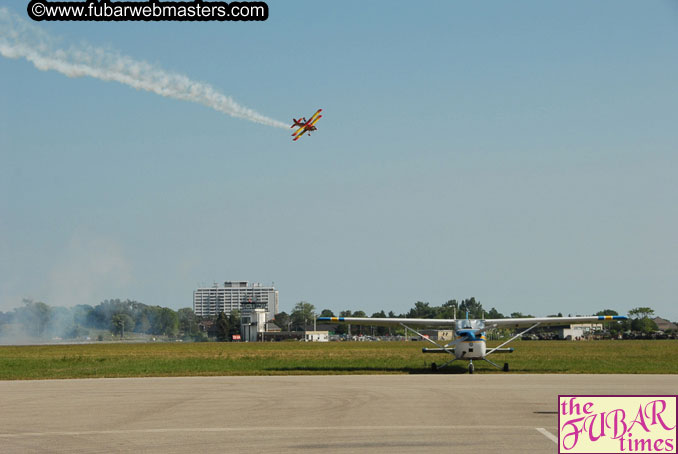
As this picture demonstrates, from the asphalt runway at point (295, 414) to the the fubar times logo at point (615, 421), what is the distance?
290cm

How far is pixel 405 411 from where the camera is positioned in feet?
53.1

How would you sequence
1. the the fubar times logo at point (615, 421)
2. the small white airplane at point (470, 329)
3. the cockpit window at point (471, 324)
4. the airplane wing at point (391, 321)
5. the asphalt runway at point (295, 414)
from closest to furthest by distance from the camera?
the the fubar times logo at point (615, 421) < the asphalt runway at point (295, 414) < the small white airplane at point (470, 329) < the cockpit window at point (471, 324) < the airplane wing at point (391, 321)

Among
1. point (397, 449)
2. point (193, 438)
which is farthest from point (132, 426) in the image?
point (397, 449)

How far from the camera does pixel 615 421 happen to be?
8.13 meters

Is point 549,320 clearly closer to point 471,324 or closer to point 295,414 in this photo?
point 471,324

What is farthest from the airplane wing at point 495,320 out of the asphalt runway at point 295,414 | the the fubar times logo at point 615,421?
the the fubar times logo at point 615,421

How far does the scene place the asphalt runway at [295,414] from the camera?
1188 centimetres

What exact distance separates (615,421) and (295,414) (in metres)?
8.81

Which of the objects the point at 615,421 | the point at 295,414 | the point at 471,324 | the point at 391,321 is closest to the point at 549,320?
the point at 471,324

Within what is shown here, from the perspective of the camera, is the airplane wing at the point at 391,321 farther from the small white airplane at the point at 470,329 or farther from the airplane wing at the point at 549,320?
the airplane wing at the point at 549,320

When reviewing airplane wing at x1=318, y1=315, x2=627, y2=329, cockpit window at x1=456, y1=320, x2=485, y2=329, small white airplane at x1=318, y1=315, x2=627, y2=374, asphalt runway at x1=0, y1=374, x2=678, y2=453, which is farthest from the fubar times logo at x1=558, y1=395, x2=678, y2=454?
airplane wing at x1=318, y1=315, x2=627, y2=329

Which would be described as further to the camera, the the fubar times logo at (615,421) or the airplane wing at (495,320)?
the airplane wing at (495,320)

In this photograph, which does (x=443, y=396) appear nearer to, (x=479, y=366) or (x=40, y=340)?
(x=479, y=366)

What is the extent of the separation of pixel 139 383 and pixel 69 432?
12.6 metres
